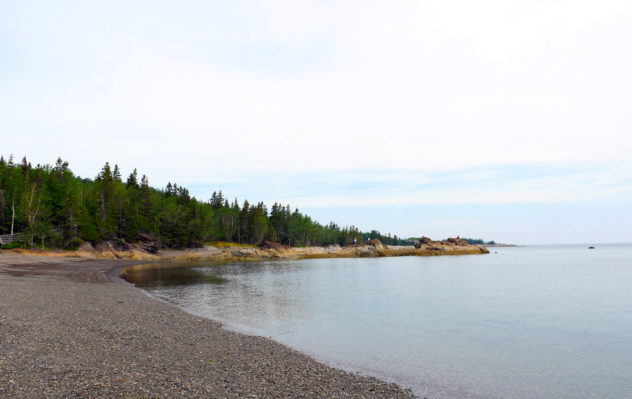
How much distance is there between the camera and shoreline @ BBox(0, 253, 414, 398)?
10.0m

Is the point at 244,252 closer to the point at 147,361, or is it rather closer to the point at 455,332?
the point at 455,332

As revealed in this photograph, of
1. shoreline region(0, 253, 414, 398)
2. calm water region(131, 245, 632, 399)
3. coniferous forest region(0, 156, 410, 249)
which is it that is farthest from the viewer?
coniferous forest region(0, 156, 410, 249)

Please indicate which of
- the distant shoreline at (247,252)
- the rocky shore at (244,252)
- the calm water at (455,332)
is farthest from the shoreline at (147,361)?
the distant shoreline at (247,252)

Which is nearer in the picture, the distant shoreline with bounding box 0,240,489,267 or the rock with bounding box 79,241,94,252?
the distant shoreline with bounding box 0,240,489,267

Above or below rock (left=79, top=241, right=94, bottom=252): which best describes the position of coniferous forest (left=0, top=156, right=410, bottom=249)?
above

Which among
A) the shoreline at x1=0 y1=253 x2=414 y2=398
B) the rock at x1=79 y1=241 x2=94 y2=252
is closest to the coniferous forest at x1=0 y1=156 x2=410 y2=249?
the rock at x1=79 y1=241 x2=94 y2=252

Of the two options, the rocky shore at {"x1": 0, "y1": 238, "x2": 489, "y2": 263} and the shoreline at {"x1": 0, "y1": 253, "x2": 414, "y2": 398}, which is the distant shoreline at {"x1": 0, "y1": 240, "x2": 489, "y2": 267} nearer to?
the rocky shore at {"x1": 0, "y1": 238, "x2": 489, "y2": 263}

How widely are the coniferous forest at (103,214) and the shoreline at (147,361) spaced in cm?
7338

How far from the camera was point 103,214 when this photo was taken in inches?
3888

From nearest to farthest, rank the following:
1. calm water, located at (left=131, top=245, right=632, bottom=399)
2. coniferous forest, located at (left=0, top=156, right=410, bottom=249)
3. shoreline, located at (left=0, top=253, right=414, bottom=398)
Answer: shoreline, located at (left=0, top=253, right=414, bottom=398) < calm water, located at (left=131, top=245, right=632, bottom=399) < coniferous forest, located at (left=0, top=156, right=410, bottom=249)

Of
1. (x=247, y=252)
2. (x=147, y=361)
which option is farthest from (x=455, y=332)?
(x=247, y=252)

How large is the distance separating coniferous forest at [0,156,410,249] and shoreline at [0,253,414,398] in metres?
73.4

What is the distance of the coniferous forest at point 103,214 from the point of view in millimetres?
80250

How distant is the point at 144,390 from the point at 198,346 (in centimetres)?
598
